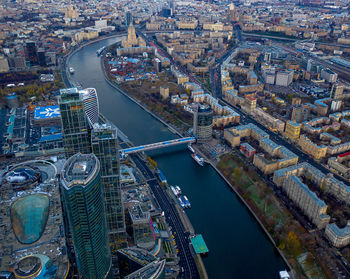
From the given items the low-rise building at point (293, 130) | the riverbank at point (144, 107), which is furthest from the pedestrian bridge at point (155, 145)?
the low-rise building at point (293, 130)

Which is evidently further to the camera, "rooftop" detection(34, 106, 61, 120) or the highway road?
"rooftop" detection(34, 106, 61, 120)

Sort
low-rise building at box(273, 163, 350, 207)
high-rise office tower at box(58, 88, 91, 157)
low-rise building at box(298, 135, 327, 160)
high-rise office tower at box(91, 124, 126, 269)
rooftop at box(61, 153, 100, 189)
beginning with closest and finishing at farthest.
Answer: rooftop at box(61, 153, 100, 189) → high-rise office tower at box(91, 124, 126, 269) → high-rise office tower at box(58, 88, 91, 157) → low-rise building at box(273, 163, 350, 207) → low-rise building at box(298, 135, 327, 160)

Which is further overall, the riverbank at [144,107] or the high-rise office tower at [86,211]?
the riverbank at [144,107]

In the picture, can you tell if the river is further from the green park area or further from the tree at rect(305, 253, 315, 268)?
the tree at rect(305, 253, 315, 268)

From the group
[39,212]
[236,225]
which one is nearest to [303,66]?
[236,225]

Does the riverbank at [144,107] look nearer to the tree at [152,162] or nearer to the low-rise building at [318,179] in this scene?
the tree at [152,162]

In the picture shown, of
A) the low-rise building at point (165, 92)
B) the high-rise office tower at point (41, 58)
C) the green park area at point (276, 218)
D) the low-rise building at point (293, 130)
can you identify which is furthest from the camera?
the high-rise office tower at point (41, 58)

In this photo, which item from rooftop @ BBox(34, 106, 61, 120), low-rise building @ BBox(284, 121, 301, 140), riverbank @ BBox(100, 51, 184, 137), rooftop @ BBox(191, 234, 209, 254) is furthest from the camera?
riverbank @ BBox(100, 51, 184, 137)

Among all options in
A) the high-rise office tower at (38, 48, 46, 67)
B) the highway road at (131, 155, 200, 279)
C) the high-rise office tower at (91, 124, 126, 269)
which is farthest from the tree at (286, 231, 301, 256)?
the high-rise office tower at (38, 48, 46, 67)
